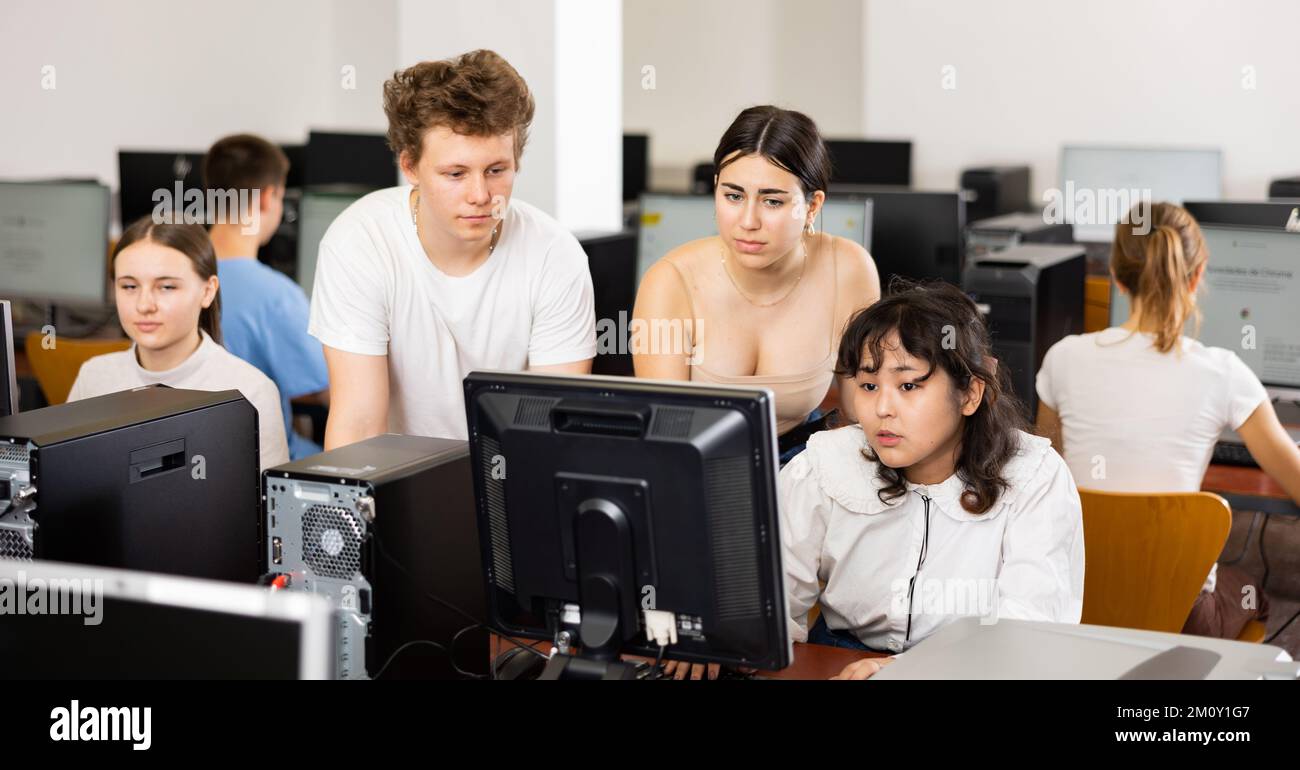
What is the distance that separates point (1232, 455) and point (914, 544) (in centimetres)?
147

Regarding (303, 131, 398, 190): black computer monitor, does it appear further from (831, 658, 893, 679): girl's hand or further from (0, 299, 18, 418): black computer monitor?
(831, 658, 893, 679): girl's hand

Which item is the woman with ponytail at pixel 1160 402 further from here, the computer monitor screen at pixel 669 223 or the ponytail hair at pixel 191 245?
the ponytail hair at pixel 191 245

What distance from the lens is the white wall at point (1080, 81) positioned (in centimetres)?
584

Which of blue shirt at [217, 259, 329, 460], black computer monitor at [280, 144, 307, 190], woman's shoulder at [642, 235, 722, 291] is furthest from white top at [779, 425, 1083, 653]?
black computer monitor at [280, 144, 307, 190]

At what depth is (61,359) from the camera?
11.6 feet

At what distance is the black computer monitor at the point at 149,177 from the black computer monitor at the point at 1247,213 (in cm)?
357

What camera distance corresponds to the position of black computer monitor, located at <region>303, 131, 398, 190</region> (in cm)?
555

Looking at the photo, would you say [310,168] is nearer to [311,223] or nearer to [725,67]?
[311,223]

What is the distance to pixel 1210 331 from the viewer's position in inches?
134

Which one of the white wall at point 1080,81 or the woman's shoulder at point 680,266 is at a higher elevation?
the white wall at point 1080,81

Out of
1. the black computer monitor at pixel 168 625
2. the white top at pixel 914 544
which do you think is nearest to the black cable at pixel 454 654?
the white top at pixel 914 544

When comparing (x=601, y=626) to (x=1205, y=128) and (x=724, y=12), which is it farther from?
(x=724, y=12)
